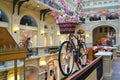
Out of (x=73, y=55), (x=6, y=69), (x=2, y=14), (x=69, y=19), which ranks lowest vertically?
(x=6, y=69)

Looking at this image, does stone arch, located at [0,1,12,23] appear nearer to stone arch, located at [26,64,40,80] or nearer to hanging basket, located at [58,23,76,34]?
stone arch, located at [26,64,40,80]

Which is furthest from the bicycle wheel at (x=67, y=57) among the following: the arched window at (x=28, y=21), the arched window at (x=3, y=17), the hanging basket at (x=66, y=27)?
the arched window at (x=28, y=21)

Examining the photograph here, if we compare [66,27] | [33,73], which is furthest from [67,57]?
[33,73]

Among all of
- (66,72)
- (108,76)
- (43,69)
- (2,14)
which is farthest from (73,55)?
(43,69)

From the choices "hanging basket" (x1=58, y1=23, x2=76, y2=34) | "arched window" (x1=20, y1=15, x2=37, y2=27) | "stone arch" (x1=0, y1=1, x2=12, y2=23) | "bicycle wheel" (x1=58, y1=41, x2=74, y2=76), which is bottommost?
"bicycle wheel" (x1=58, y1=41, x2=74, y2=76)

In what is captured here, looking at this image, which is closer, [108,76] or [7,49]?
[7,49]

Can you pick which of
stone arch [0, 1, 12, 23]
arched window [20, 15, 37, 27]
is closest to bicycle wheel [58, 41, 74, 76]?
stone arch [0, 1, 12, 23]

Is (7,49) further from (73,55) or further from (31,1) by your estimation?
(31,1)

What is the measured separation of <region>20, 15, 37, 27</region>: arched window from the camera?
49.0ft

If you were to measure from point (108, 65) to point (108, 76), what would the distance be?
36 centimetres

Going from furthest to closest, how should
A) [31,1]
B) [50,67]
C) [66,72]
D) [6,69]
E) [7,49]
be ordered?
[50,67] < [31,1] < [6,69] < [7,49] < [66,72]

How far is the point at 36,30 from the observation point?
16.8 metres

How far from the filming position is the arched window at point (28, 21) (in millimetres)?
14920

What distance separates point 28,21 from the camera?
1585 cm
